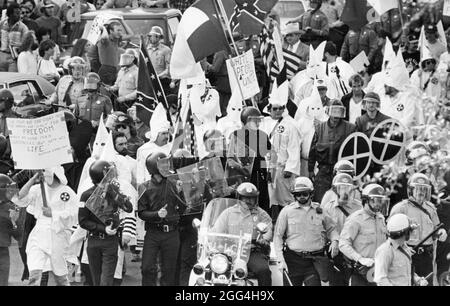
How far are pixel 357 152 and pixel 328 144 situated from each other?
68 cm

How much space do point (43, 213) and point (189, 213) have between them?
172 centimetres

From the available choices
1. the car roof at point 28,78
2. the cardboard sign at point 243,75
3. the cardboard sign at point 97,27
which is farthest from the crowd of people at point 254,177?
the car roof at point 28,78

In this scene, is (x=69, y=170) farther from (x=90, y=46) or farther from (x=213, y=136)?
(x=90, y=46)

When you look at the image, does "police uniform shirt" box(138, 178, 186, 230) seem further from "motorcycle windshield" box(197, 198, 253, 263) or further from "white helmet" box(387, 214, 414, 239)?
"white helmet" box(387, 214, 414, 239)

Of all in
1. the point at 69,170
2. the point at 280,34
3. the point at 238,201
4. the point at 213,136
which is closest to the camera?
the point at 238,201

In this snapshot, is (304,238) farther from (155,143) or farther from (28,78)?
(28,78)

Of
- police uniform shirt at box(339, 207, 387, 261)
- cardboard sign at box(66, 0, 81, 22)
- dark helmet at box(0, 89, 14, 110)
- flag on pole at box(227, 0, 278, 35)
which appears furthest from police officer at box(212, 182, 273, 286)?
cardboard sign at box(66, 0, 81, 22)

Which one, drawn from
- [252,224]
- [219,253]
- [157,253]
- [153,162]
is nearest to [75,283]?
[157,253]

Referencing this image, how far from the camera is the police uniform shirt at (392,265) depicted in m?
19.5

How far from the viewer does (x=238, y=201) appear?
66.9 ft

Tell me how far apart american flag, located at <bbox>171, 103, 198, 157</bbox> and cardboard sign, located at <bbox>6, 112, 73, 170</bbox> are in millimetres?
1705

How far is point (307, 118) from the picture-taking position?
81.9 feet

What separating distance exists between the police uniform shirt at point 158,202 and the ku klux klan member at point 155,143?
1.35 meters

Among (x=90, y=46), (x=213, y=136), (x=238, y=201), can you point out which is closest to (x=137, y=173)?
(x=213, y=136)
